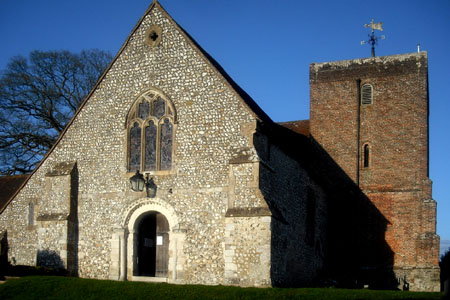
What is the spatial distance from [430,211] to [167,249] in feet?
46.4

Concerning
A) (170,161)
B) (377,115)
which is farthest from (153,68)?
(377,115)

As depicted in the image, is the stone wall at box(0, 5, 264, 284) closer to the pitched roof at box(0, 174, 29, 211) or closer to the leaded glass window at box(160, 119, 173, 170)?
the leaded glass window at box(160, 119, 173, 170)

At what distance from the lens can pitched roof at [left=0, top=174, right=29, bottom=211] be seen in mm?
33094

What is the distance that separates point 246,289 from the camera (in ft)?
64.8

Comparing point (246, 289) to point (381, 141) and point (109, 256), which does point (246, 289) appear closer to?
point (109, 256)

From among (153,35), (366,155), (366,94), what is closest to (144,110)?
(153,35)

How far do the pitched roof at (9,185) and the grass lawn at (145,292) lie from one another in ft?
40.4

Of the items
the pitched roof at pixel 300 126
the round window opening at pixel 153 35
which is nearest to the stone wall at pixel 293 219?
the pitched roof at pixel 300 126

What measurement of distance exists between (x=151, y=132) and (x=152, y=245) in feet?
14.4

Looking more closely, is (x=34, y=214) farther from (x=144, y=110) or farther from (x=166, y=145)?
(x=166, y=145)

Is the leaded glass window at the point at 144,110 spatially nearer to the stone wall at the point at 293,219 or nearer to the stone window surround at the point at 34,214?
the stone wall at the point at 293,219

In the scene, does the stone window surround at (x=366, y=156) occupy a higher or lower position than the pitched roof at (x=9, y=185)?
higher

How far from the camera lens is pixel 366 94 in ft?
110

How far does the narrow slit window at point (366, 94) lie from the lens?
33.5 meters
